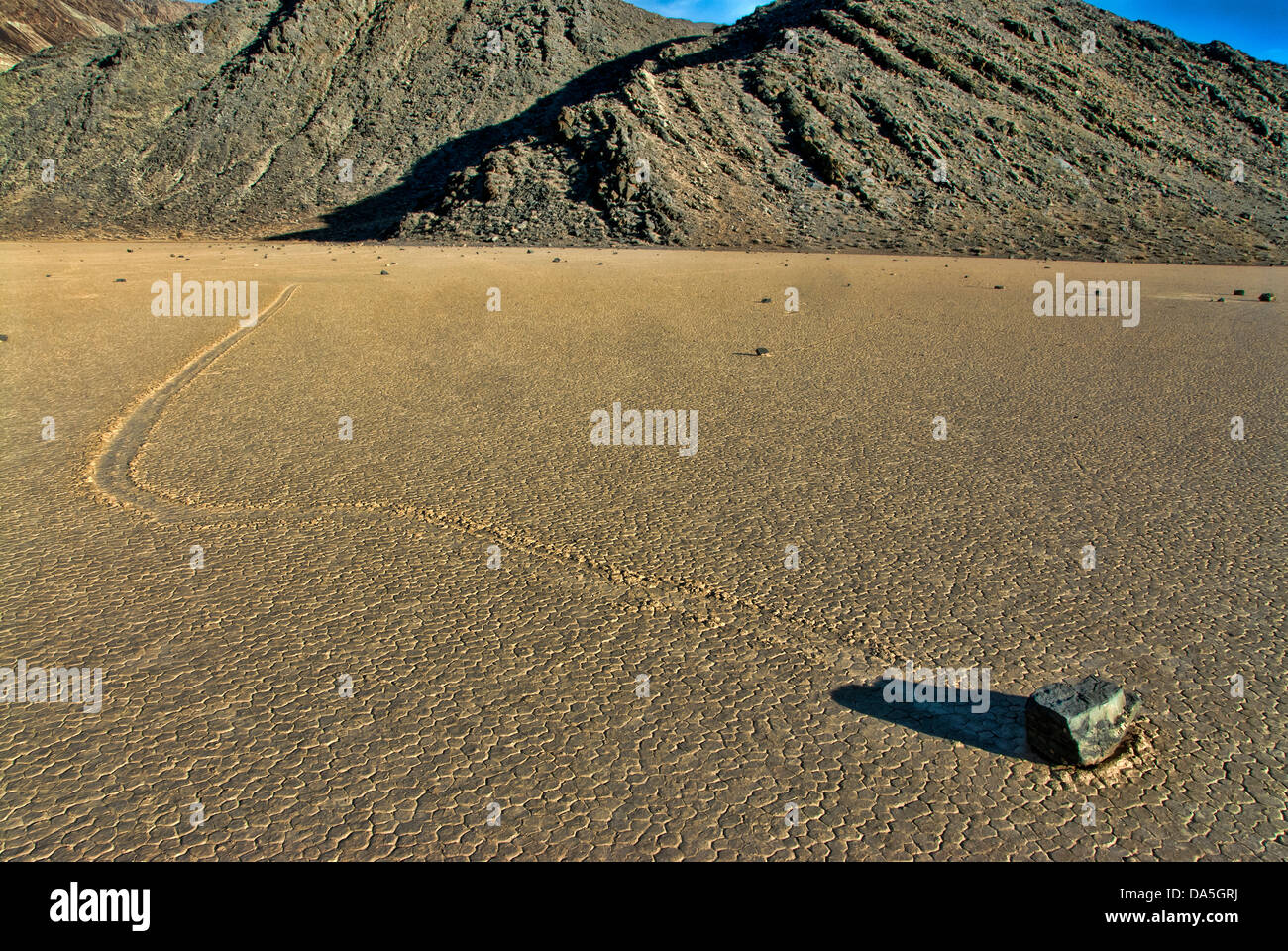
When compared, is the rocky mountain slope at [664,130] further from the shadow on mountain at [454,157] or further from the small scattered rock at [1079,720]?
the small scattered rock at [1079,720]

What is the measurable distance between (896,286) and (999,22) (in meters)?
33.0

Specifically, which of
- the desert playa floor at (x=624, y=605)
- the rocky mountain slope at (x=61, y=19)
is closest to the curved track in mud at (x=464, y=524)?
the desert playa floor at (x=624, y=605)

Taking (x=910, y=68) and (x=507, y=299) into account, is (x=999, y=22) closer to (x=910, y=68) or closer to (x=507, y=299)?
(x=910, y=68)

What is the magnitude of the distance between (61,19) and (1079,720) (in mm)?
106237

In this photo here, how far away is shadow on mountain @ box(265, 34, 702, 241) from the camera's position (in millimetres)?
38188

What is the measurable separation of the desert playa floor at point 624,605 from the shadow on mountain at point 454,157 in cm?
3132

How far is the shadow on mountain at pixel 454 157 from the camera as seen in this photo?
38188 millimetres

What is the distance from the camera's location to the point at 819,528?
5102mm

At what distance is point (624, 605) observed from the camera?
4.18 m

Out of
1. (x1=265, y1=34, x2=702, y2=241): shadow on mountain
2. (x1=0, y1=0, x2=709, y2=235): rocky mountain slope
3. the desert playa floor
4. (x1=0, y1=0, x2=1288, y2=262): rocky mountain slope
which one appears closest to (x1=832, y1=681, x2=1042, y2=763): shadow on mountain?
the desert playa floor

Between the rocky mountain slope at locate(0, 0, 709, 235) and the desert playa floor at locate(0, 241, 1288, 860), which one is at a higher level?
the rocky mountain slope at locate(0, 0, 709, 235)

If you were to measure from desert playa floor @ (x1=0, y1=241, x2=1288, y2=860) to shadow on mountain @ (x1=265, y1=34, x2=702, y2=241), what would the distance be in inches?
1233

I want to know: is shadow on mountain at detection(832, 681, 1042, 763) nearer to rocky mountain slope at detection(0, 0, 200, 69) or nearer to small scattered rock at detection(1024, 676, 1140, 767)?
small scattered rock at detection(1024, 676, 1140, 767)

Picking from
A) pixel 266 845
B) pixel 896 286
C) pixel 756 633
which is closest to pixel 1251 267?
pixel 896 286
